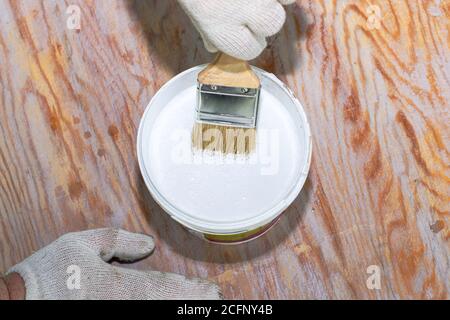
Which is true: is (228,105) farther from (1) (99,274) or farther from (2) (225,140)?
(1) (99,274)

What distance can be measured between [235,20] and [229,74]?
0.12m

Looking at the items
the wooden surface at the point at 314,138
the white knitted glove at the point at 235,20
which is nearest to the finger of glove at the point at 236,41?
the white knitted glove at the point at 235,20

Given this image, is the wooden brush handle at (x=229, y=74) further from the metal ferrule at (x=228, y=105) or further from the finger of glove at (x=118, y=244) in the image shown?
the finger of glove at (x=118, y=244)

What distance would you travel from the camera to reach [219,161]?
1018mm

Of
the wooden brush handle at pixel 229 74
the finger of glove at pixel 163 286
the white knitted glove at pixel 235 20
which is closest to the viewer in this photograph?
the white knitted glove at pixel 235 20

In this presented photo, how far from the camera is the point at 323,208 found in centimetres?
113

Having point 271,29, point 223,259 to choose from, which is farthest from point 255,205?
point 271,29

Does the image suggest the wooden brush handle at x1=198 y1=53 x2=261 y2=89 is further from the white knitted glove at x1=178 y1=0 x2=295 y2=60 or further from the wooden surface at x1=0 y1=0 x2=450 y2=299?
the wooden surface at x1=0 y1=0 x2=450 y2=299

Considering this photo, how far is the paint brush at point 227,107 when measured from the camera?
3.06ft

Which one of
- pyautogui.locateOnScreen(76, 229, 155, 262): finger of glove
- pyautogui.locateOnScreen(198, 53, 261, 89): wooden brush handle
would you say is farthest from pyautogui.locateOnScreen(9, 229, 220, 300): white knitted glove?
pyautogui.locateOnScreen(198, 53, 261, 89): wooden brush handle

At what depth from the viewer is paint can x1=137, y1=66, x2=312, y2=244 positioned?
0.99m

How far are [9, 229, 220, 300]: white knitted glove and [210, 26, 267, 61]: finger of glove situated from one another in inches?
16.6

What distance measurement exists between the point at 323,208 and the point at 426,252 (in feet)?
0.68

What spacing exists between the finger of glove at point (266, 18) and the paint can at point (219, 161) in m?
0.17
